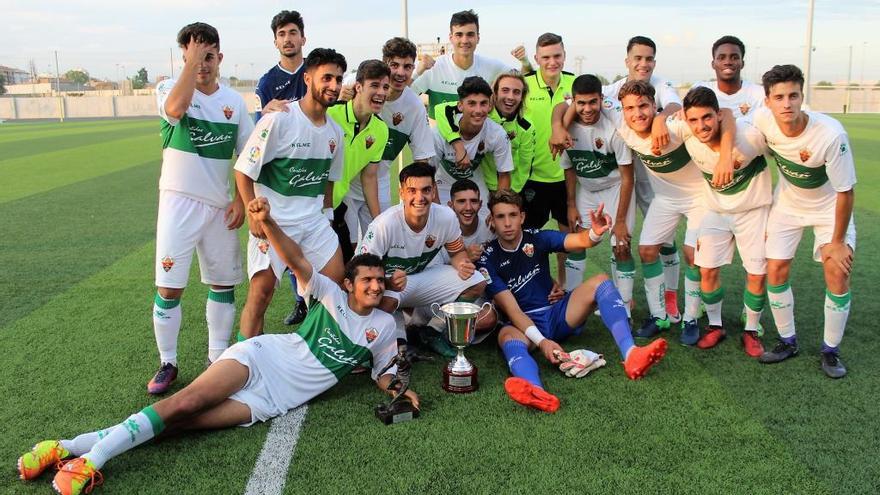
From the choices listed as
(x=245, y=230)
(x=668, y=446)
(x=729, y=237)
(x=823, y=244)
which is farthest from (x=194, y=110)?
(x=245, y=230)

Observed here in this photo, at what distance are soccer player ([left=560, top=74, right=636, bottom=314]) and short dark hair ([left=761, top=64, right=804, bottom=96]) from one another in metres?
1.13

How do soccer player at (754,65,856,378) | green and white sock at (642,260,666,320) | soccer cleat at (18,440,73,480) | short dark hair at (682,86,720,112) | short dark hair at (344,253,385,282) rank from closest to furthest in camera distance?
soccer cleat at (18,440,73,480)
short dark hair at (344,253,385,282)
soccer player at (754,65,856,378)
short dark hair at (682,86,720,112)
green and white sock at (642,260,666,320)

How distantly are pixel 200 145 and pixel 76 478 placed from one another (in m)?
1.97

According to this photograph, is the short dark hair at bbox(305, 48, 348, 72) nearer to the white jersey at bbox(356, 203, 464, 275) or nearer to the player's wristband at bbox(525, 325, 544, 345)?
the white jersey at bbox(356, 203, 464, 275)

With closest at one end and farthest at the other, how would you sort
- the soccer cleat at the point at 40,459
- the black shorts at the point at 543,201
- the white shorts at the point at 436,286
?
the soccer cleat at the point at 40,459
the white shorts at the point at 436,286
the black shorts at the point at 543,201

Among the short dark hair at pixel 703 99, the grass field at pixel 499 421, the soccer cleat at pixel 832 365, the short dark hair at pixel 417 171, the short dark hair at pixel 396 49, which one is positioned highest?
the short dark hair at pixel 396 49

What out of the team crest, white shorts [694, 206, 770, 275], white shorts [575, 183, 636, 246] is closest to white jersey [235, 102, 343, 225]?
white shorts [575, 183, 636, 246]

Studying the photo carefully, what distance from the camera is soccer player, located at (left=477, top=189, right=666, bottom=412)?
13.7ft

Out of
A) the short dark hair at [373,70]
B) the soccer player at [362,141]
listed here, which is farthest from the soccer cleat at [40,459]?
the short dark hair at [373,70]

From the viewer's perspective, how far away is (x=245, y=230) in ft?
30.9

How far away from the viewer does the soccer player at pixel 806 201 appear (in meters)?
4.08

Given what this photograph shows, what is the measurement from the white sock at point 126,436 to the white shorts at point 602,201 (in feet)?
11.2

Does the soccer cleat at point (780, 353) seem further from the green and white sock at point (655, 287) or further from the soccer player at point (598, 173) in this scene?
the soccer player at point (598, 173)

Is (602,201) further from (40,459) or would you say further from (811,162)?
(40,459)
